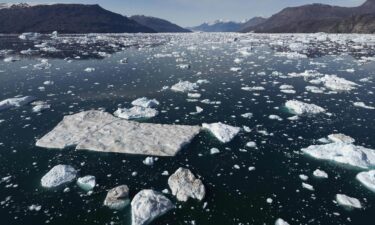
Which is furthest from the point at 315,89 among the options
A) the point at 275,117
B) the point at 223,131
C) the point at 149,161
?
the point at 149,161

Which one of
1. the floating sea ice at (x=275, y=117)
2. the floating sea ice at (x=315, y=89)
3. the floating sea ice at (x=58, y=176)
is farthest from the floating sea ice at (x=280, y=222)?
the floating sea ice at (x=315, y=89)

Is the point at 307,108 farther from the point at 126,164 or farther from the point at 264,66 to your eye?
the point at 264,66

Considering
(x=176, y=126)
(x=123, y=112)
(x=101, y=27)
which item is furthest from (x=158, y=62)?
(x=101, y=27)

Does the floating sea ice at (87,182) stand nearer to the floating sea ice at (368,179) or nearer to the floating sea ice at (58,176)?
the floating sea ice at (58,176)

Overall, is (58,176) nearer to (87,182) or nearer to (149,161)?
(87,182)

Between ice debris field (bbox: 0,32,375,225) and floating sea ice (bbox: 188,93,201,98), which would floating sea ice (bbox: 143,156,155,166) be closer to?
ice debris field (bbox: 0,32,375,225)
